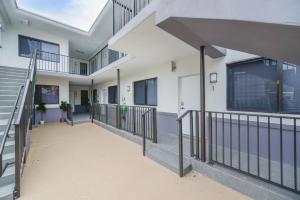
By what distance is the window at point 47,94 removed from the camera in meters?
8.70

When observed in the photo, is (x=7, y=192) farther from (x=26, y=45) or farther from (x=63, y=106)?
(x=26, y=45)

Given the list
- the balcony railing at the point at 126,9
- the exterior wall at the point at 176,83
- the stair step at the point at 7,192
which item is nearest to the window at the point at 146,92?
the exterior wall at the point at 176,83

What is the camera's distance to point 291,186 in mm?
2053

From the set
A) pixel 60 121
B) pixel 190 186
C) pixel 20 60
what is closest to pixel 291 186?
pixel 190 186

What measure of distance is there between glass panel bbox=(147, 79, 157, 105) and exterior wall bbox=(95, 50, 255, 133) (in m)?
0.25

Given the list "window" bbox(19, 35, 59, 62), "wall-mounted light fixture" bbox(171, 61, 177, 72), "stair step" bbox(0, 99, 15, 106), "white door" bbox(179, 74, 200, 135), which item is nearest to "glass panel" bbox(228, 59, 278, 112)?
"white door" bbox(179, 74, 200, 135)

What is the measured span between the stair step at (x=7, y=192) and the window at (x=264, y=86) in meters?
4.27

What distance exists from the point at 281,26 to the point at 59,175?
3.61 meters

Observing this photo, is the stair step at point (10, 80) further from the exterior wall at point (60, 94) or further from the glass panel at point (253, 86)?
the glass panel at point (253, 86)

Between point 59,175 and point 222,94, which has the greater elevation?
point 222,94

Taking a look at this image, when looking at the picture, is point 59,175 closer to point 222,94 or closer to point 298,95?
point 222,94

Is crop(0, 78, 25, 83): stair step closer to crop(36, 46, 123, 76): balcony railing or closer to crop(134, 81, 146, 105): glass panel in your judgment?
crop(36, 46, 123, 76): balcony railing

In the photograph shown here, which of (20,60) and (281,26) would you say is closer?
(281,26)

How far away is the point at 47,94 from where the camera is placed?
9.00m
